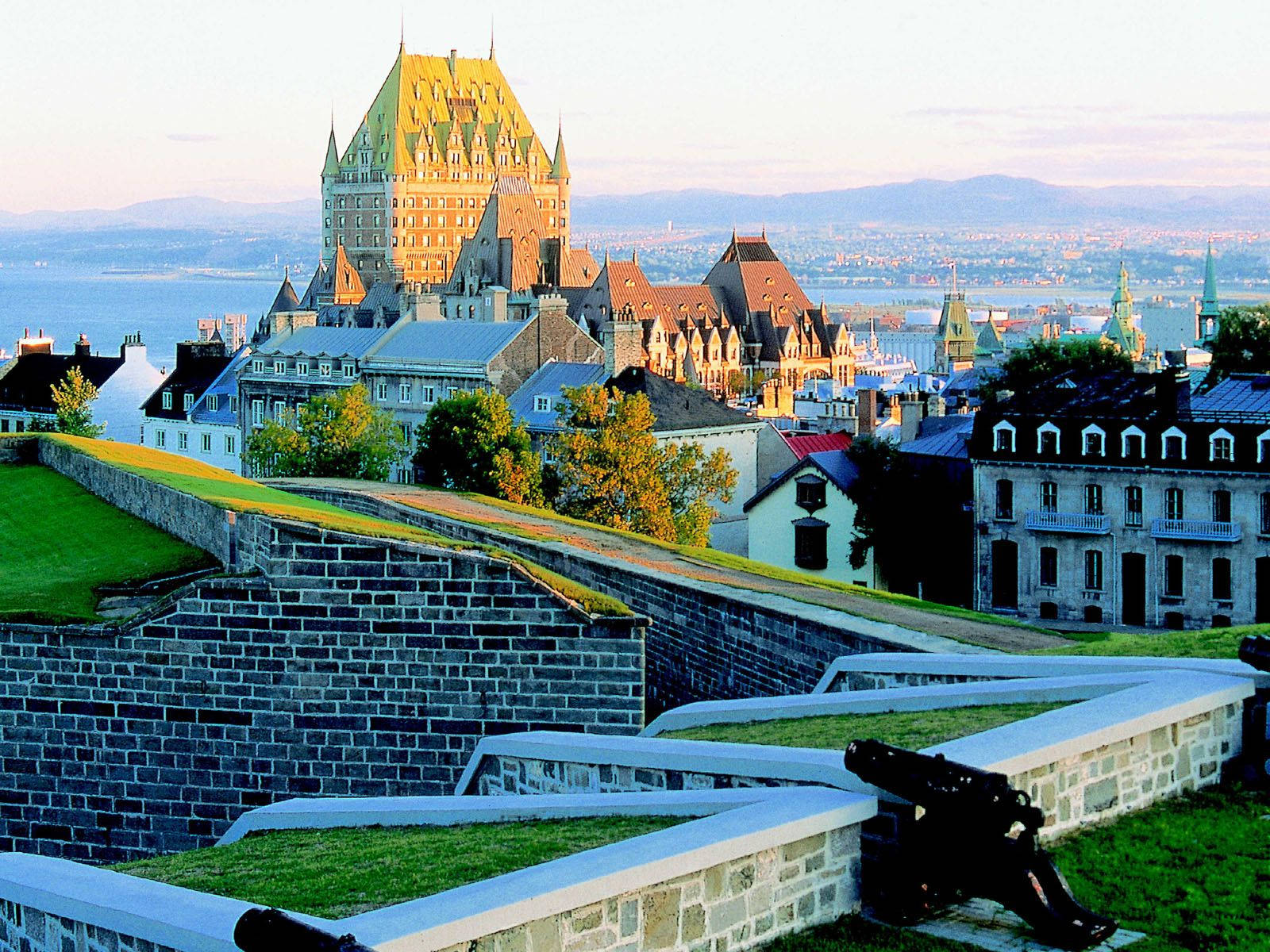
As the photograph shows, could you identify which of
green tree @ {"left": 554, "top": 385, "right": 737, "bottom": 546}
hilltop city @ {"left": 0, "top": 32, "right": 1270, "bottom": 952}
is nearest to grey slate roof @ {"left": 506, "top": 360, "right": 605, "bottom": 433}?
hilltop city @ {"left": 0, "top": 32, "right": 1270, "bottom": 952}

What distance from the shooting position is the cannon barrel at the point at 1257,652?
1058cm

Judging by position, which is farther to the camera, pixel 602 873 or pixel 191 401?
pixel 191 401

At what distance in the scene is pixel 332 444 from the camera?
50.7 meters

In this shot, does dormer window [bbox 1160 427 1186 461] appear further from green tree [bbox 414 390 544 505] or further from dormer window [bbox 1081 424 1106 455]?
green tree [bbox 414 390 544 505]

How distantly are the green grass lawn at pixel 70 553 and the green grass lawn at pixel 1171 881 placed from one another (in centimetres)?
1221

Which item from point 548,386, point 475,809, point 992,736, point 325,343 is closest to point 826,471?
point 548,386

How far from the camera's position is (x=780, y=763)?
9.10 meters

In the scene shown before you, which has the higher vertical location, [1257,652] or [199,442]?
[1257,652]

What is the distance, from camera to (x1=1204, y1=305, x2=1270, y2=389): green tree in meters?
55.9

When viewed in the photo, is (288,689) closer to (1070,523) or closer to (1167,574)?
(1167,574)

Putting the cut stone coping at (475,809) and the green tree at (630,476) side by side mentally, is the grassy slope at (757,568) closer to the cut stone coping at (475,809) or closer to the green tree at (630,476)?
the green tree at (630,476)

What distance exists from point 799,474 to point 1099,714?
36.7m

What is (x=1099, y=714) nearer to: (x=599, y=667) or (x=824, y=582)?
(x=599, y=667)

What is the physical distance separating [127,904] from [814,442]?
52.1 metres
